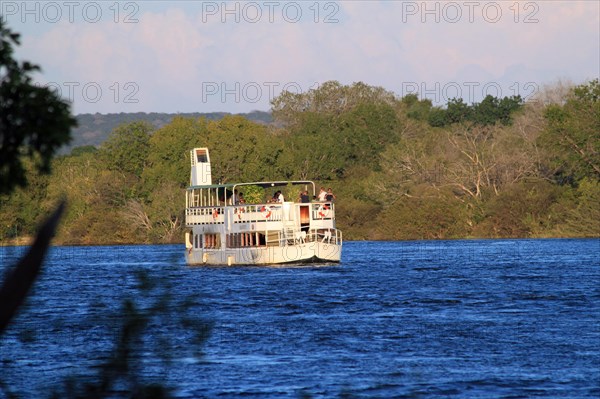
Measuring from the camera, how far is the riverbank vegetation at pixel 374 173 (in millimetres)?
89812

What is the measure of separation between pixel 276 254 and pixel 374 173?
49.1 m

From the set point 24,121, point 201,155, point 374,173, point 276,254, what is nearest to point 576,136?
point 374,173

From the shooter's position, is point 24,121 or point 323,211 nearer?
→ point 24,121

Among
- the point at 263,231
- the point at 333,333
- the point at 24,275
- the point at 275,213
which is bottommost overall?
the point at 333,333

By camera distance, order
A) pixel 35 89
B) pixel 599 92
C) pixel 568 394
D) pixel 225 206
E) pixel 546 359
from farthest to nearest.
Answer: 1. pixel 599 92
2. pixel 225 206
3. pixel 546 359
4. pixel 568 394
5. pixel 35 89

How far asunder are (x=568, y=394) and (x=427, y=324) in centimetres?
1110

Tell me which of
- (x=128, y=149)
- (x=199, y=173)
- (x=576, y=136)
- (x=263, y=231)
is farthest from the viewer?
(x=128, y=149)

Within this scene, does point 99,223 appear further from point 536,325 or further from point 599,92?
point 536,325

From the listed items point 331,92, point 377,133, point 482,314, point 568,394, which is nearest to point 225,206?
point 482,314

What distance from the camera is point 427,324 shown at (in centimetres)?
2847

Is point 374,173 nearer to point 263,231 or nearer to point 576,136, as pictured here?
point 576,136

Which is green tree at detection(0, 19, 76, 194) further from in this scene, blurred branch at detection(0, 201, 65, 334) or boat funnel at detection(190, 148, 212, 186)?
boat funnel at detection(190, 148, 212, 186)

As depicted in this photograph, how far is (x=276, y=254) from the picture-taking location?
53.2 meters

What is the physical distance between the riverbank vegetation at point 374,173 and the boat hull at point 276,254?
3041 cm
